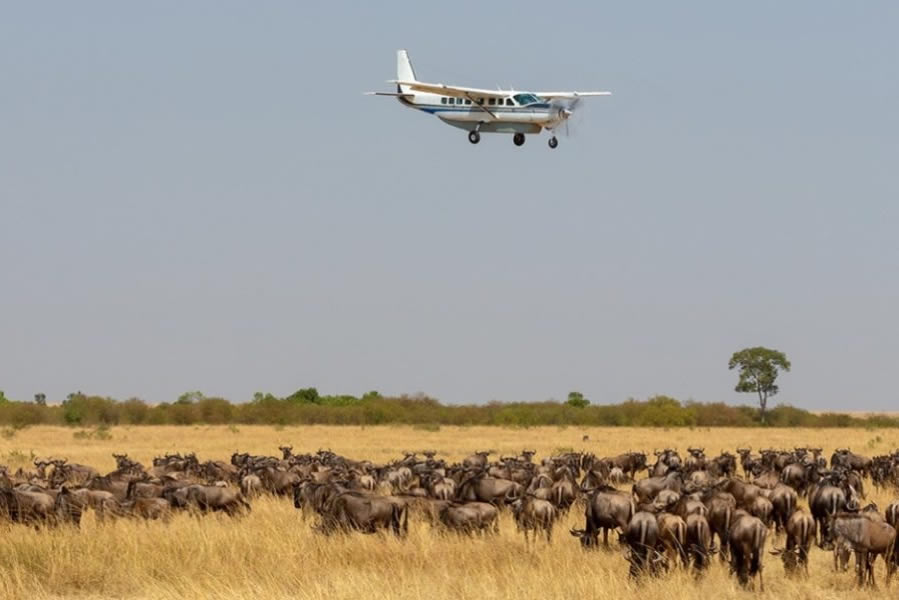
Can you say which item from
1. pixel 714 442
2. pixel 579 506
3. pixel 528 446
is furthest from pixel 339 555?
pixel 714 442

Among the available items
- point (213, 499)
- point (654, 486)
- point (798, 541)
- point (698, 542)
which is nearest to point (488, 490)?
point (654, 486)

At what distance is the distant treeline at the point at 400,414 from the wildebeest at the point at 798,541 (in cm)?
6560

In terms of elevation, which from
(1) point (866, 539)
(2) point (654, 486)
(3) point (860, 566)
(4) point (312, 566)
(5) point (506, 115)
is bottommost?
(4) point (312, 566)

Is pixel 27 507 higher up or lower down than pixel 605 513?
lower down

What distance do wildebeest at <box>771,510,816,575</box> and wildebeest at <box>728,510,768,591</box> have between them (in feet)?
4.05

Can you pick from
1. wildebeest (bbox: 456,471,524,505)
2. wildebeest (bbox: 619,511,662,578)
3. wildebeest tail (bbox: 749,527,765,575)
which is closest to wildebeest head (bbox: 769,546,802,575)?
wildebeest tail (bbox: 749,527,765,575)

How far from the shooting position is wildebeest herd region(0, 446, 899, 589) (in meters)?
17.9

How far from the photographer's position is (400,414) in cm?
9269

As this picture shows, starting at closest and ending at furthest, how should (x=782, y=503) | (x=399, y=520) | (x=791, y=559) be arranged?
(x=791, y=559) < (x=399, y=520) < (x=782, y=503)

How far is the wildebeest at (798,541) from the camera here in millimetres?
18562

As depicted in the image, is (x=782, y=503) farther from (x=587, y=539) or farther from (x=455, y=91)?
(x=455, y=91)

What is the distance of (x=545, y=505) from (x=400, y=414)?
7162 centimetres

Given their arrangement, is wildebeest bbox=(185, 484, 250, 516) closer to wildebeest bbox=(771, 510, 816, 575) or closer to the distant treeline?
wildebeest bbox=(771, 510, 816, 575)

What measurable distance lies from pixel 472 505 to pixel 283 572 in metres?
4.21
